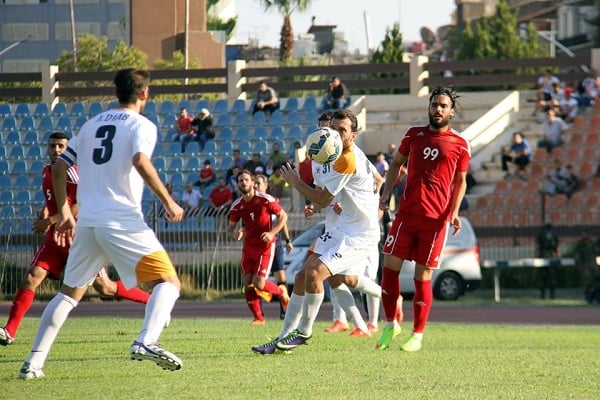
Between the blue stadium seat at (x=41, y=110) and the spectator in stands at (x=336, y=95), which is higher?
the spectator in stands at (x=336, y=95)

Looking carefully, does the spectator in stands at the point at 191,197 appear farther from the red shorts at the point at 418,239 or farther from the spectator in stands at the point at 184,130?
the red shorts at the point at 418,239

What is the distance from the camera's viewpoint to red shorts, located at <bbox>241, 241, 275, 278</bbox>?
17281mm

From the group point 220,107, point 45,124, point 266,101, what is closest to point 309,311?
point 266,101

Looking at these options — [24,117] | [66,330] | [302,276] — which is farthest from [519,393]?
[24,117]

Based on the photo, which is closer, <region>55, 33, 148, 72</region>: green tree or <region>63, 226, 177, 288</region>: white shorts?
<region>63, 226, 177, 288</region>: white shorts

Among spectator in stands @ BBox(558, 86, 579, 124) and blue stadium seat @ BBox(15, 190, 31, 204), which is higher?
spectator in stands @ BBox(558, 86, 579, 124)

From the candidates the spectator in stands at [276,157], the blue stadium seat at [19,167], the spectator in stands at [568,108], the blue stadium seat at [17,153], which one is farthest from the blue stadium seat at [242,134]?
the spectator in stands at [568,108]

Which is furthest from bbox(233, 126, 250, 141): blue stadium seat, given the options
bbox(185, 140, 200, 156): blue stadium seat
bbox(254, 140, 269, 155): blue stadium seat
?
bbox(254, 140, 269, 155): blue stadium seat

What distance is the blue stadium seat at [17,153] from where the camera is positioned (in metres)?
36.0

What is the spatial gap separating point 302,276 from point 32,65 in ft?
251

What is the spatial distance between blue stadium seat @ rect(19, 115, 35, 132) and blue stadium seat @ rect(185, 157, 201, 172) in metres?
5.65

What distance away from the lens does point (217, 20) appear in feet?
280

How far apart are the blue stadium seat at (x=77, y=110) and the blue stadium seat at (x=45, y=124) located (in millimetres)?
617

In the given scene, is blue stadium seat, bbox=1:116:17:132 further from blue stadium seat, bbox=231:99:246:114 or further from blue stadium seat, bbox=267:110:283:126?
blue stadium seat, bbox=267:110:283:126
